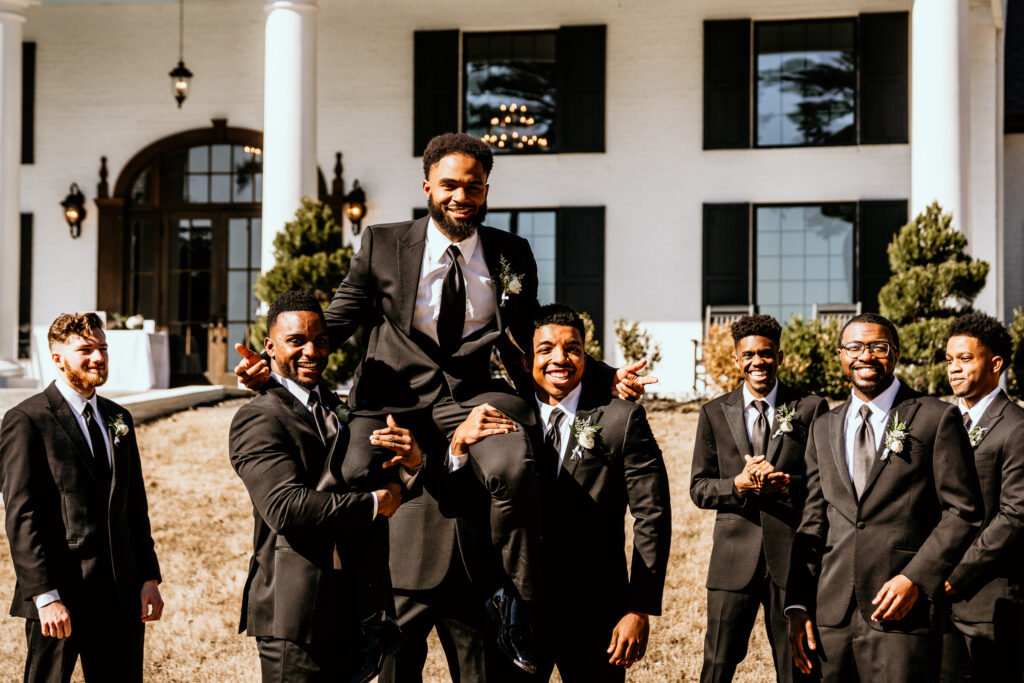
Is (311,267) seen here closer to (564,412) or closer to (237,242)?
(237,242)

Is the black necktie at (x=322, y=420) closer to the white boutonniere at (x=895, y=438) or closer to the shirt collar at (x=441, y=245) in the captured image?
the shirt collar at (x=441, y=245)

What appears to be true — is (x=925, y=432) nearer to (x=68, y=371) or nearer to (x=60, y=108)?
(x=68, y=371)

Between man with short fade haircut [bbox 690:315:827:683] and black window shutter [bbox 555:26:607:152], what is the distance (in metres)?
12.5

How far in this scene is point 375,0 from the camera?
1816cm

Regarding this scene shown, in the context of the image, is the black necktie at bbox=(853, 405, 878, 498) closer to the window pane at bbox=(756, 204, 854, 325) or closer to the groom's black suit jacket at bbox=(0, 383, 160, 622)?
the groom's black suit jacket at bbox=(0, 383, 160, 622)

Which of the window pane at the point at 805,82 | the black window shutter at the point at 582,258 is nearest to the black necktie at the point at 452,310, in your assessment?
the black window shutter at the point at 582,258

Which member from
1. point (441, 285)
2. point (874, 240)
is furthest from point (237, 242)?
point (441, 285)

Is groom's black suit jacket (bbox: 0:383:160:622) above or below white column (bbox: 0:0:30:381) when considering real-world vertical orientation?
below

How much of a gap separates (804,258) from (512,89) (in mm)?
5525

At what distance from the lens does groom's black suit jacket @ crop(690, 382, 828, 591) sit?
17.8ft

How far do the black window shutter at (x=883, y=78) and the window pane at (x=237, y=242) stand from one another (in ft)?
33.5

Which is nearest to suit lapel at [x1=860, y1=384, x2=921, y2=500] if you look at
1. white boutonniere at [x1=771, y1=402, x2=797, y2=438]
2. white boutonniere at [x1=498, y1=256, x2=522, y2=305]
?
white boutonniere at [x1=771, y1=402, x2=797, y2=438]

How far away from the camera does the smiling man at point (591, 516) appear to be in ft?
13.6

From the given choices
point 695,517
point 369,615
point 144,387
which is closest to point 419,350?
point 369,615
